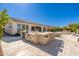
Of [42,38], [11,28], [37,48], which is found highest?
[11,28]

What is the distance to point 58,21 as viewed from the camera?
13.0 feet

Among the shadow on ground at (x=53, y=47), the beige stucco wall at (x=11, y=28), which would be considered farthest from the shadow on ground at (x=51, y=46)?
the beige stucco wall at (x=11, y=28)

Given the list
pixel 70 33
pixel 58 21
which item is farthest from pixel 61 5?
pixel 70 33

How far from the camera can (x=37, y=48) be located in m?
3.81

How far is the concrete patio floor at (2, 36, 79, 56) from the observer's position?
12.3 ft

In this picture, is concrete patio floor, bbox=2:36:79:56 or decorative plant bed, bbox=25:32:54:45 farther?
decorative plant bed, bbox=25:32:54:45

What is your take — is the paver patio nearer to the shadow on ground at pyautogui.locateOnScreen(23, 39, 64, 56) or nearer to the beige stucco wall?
the shadow on ground at pyautogui.locateOnScreen(23, 39, 64, 56)

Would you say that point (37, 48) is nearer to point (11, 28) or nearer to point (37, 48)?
point (37, 48)

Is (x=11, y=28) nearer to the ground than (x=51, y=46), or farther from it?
farther from it

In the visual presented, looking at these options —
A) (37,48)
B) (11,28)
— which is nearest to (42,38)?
(37,48)

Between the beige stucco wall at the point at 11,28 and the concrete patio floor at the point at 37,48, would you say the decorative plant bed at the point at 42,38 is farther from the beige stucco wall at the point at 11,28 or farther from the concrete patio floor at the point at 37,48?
the beige stucco wall at the point at 11,28

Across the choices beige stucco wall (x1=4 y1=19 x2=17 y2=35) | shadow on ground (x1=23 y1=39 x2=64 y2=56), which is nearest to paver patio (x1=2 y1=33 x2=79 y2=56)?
shadow on ground (x1=23 y1=39 x2=64 y2=56)

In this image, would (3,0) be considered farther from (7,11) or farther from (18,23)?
(18,23)

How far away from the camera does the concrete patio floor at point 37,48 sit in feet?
12.3
